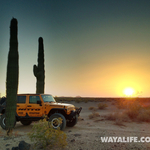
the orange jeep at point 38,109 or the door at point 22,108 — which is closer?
the orange jeep at point 38,109

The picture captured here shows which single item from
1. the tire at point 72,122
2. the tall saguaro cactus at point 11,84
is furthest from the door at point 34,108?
the tire at point 72,122

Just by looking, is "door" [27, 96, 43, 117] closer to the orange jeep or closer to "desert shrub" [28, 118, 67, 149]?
the orange jeep

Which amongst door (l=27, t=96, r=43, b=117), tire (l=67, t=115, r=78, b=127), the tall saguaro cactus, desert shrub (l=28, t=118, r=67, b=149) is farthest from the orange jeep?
desert shrub (l=28, t=118, r=67, b=149)

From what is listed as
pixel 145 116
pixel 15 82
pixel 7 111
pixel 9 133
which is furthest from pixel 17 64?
pixel 145 116

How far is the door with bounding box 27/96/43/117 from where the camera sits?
10.0m

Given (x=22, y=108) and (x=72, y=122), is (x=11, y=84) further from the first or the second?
(x=72, y=122)

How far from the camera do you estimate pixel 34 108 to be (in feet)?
33.1

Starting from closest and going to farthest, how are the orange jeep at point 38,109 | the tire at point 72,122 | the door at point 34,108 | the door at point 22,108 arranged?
the orange jeep at point 38,109
the door at point 34,108
the door at point 22,108
the tire at point 72,122

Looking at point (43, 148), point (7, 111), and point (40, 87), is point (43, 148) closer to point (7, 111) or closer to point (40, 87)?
point (7, 111)

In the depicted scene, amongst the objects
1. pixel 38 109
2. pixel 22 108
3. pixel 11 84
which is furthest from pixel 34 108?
pixel 11 84

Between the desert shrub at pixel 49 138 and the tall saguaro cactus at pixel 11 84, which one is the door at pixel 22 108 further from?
the desert shrub at pixel 49 138

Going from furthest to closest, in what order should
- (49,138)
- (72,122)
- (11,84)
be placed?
(72,122), (11,84), (49,138)

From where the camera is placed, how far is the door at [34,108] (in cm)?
1000

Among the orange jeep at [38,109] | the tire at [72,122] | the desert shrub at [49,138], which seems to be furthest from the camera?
the tire at [72,122]
